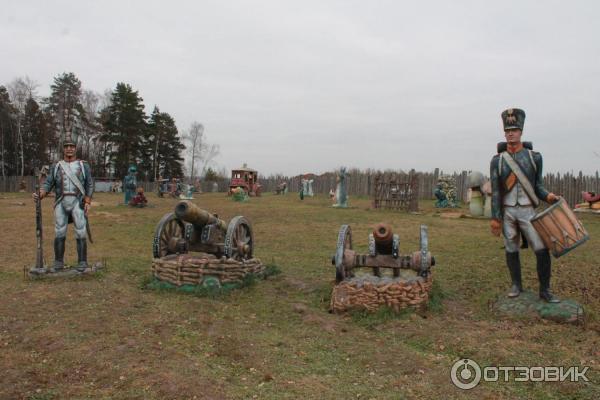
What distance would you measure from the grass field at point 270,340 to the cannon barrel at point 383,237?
2.76 ft

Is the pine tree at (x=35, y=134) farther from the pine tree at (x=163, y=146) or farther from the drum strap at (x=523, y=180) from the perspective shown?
the drum strap at (x=523, y=180)

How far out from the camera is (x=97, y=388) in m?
3.46

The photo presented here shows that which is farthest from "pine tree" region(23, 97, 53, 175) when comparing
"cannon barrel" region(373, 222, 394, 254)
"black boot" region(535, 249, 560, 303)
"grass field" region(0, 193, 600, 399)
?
"black boot" region(535, 249, 560, 303)

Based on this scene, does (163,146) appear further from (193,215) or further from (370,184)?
(193,215)

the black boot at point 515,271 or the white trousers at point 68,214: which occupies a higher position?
the white trousers at point 68,214

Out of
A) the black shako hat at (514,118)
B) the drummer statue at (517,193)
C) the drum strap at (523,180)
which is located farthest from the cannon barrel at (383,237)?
the black shako hat at (514,118)

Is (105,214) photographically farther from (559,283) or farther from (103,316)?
(559,283)

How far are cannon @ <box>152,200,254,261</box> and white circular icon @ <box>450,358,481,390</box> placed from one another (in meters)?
3.36

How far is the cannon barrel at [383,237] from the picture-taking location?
18.3 feet

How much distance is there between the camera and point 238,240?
6.86m

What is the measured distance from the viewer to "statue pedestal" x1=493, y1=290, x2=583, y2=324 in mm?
4941

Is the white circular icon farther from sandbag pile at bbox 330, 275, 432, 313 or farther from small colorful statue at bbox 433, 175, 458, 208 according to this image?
small colorful statue at bbox 433, 175, 458, 208

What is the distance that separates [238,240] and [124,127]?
38.1 m

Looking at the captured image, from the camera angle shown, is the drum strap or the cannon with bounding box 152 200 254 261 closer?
the drum strap
